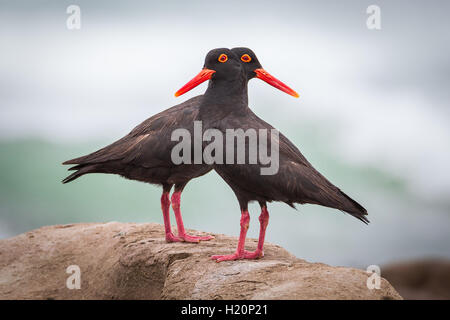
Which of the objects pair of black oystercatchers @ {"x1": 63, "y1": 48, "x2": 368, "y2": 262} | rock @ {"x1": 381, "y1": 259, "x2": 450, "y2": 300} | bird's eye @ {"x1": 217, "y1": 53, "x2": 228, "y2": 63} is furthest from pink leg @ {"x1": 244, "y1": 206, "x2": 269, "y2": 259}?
rock @ {"x1": 381, "y1": 259, "x2": 450, "y2": 300}

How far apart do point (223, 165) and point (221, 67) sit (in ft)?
4.51

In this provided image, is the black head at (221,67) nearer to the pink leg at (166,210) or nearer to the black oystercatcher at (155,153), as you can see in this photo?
the black oystercatcher at (155,153)

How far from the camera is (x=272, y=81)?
7273 millimetres

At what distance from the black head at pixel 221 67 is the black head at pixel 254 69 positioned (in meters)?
0.49

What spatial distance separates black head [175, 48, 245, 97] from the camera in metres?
6.62

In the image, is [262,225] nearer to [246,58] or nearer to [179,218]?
[179,218]

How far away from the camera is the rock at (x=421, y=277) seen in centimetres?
1466

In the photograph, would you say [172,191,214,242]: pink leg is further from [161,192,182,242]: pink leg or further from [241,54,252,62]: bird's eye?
[241,54,252,62]: bird's eye

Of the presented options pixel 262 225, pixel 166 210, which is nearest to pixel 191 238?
pixel 166 210

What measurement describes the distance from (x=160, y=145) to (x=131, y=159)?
42 cm
